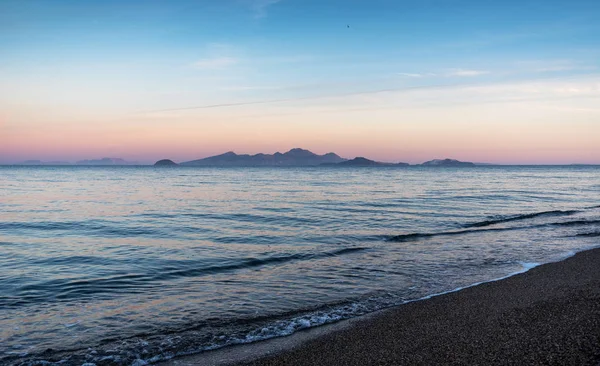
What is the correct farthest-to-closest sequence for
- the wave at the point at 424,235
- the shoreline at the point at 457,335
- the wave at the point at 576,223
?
1. the wave at the point at 576,223
2. the wave at the point at 424,235
3. the shoreline at the point at 457,335

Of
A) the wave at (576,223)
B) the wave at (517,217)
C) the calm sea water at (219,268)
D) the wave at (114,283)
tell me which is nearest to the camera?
the calm sea water at (219,268)

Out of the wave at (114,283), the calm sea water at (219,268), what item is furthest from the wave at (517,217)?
the wave at (114,283)

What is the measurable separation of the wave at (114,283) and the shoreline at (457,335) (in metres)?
5.60

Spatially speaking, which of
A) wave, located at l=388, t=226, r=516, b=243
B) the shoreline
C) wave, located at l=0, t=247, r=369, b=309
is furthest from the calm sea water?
the shoreline

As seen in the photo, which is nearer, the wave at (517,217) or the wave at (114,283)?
the wave at (114,283)

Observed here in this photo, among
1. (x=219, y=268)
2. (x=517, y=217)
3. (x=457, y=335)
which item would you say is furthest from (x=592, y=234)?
(x=219, y=268)

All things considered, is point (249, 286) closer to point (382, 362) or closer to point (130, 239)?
point (382, 362)

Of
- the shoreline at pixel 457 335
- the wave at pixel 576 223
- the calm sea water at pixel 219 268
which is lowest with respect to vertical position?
the wave at pixel 576 223

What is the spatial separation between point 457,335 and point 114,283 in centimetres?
1004

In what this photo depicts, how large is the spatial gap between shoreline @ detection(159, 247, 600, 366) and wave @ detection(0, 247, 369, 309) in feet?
18.4

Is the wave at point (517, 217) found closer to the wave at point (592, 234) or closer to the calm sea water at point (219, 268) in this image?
the calm sea water at point (219, 268)

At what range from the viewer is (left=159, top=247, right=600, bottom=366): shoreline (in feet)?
23.5

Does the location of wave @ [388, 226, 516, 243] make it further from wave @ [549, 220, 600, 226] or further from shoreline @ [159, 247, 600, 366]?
shoreline @ [159, 247, 600, 366]

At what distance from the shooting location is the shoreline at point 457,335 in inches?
282
